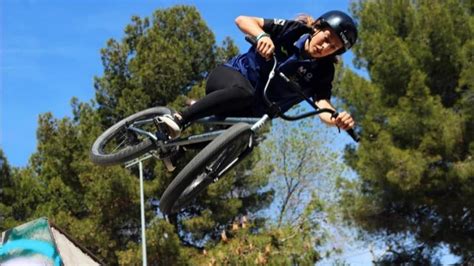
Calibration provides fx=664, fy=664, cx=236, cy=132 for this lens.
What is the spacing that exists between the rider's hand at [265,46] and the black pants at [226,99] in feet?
1.50

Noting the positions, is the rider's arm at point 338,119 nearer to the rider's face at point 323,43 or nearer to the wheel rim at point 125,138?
the rider's face at point 323,43

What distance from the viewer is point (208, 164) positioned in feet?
16.9

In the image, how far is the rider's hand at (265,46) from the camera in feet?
15.8

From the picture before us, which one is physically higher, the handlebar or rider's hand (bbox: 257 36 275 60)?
rider's hand (bbox: 257 36 275 60)

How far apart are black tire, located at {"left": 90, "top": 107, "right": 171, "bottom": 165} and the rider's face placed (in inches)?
62.3

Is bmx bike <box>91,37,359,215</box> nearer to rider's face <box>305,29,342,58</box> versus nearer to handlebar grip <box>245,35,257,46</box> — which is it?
handlebar grip <box>245,35,257,46</box>

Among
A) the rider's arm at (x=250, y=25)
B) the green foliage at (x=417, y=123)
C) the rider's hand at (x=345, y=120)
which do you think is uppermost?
the green foliage at (x=417, y=123)

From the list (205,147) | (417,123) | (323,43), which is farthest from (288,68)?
(417,123)

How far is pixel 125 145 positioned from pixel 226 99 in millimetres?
1628

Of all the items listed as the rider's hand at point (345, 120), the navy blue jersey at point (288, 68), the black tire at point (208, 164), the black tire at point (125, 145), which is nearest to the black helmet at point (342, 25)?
the navy blue jersey at point (288, 68)

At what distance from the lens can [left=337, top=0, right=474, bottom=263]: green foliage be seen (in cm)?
1595

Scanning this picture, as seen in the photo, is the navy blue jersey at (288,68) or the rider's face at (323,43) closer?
the rider's face at (323,43)

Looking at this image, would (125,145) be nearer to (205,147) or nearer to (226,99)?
(205,147)

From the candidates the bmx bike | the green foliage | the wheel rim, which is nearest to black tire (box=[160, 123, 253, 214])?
the bmx bike
